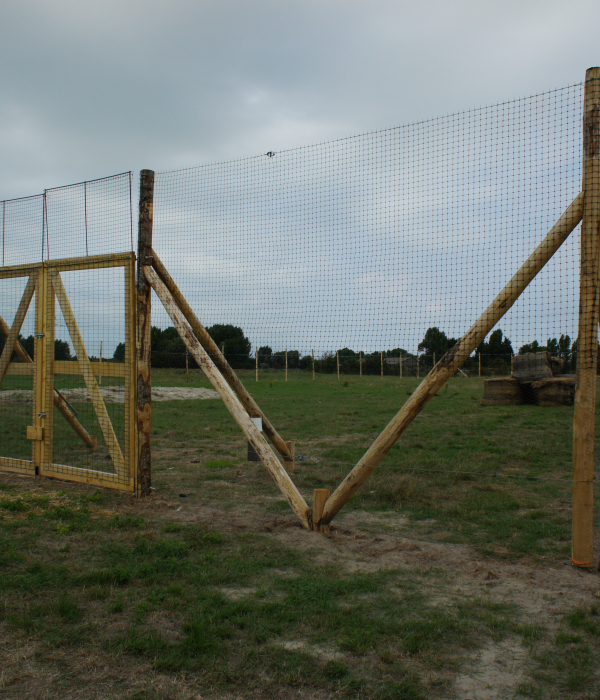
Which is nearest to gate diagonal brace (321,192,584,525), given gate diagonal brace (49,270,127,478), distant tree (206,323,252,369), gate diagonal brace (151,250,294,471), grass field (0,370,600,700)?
grass field (0,370,600,700)

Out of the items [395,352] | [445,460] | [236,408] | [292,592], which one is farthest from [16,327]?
[395,352]

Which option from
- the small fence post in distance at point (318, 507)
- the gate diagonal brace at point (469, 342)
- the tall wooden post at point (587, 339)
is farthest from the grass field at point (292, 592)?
the gate diagonal brace at point (469, 342)

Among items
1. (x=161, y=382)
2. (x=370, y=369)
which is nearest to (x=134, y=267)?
(x=161, y=382)

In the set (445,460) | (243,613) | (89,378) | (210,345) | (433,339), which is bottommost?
(243,613)

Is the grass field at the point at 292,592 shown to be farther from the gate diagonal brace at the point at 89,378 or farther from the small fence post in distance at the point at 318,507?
the gate diagonal brace at the point at 89,378

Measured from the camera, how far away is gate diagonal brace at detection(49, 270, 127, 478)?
19.8ft

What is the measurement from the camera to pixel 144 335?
602 centimetres

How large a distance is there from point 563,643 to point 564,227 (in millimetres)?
2894

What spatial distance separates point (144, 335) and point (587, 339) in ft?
14.5

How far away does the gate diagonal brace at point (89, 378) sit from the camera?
6043 mm

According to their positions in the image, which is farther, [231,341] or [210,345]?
[231,341]

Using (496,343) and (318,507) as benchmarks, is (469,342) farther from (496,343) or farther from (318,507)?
(496,343)

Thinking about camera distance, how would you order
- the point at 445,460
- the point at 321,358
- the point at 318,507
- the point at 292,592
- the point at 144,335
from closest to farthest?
1. the point at 292,592
2. the point at 318,507
3. the point at 144,335
4. the point at 445,460
5. the point at 321,358

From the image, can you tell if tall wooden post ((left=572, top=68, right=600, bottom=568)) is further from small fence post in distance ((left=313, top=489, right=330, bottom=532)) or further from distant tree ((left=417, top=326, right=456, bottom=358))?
small fence post in distance ((left=313, top=489, right=330, bottom=532))
